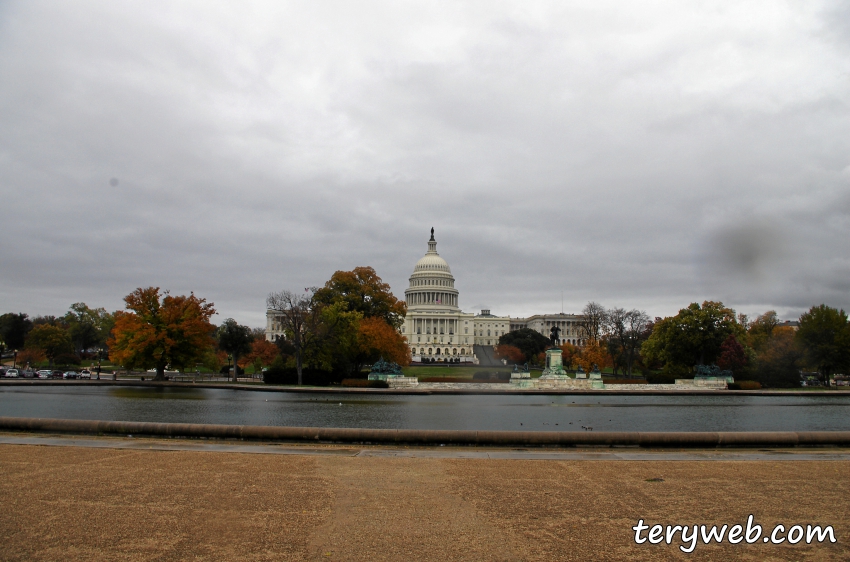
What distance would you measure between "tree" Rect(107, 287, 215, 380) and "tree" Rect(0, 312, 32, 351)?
60.5 meters

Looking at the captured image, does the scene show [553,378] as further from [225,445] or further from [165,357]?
[225,445]

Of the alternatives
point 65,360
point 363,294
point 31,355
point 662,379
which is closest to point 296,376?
point 363,294

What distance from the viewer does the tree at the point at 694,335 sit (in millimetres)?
71500

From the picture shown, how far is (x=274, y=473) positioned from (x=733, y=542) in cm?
746

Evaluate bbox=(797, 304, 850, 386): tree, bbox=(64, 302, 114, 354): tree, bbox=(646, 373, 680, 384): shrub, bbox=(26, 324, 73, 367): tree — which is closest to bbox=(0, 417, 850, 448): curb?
bbox=(646, 373, 680, 384): shrub

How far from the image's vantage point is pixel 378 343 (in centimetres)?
6325

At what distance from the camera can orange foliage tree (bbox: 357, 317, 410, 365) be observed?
2488 inches

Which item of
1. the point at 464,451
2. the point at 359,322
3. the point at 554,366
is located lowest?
the point at 464,451

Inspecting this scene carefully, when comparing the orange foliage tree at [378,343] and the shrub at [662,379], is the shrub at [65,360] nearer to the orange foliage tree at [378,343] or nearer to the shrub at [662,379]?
the orange foliage tree at [378,343]

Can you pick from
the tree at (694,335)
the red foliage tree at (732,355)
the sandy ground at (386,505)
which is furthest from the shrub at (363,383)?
the sandy ground at (386,505)

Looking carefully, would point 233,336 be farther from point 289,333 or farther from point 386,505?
point 386,505

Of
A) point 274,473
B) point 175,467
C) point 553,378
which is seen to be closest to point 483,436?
point 274,473

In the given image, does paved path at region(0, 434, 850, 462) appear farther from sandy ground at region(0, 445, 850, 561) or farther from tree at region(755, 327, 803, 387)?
tree at region(755, 327, 803, 387)

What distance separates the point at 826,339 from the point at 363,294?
167 feet
